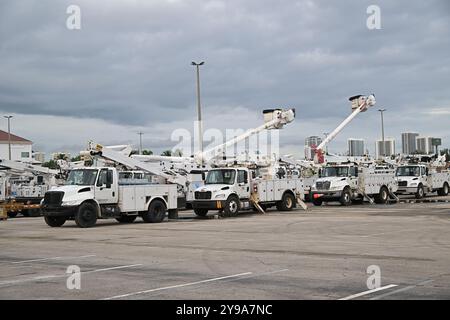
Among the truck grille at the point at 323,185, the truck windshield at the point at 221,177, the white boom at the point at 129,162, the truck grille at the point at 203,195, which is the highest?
the white boom at the point at 129,162

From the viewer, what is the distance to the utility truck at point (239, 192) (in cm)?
2775

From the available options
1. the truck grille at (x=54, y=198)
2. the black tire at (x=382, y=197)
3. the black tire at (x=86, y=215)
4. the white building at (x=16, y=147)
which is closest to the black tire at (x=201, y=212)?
the black tire at (x=86, y=215)

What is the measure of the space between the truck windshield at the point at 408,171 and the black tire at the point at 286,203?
13276 mm

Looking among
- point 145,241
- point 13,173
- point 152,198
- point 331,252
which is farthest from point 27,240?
point 13,173

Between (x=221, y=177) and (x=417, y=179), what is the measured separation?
18.4m

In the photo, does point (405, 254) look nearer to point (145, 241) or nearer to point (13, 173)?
point (145, 241)

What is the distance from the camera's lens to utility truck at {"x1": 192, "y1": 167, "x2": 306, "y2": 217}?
27.8 metres

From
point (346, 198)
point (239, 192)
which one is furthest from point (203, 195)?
point (346, 198)

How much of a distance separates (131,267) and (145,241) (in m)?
5.36

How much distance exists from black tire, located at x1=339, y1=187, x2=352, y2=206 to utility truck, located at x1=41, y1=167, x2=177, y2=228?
1235cm

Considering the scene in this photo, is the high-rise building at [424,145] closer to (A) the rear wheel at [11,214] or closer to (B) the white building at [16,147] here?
(A) the rear wheel at [11,214]

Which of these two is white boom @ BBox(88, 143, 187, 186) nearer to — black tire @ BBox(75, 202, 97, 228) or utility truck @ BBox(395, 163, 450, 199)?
black tire @ BBox(75, 202, 97, 228)

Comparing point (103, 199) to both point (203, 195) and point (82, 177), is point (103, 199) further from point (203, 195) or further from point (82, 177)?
point (203, 195)

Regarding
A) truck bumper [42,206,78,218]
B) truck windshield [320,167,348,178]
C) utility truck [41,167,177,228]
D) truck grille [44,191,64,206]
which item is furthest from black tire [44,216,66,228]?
truck windshield [320,167,348,178]
